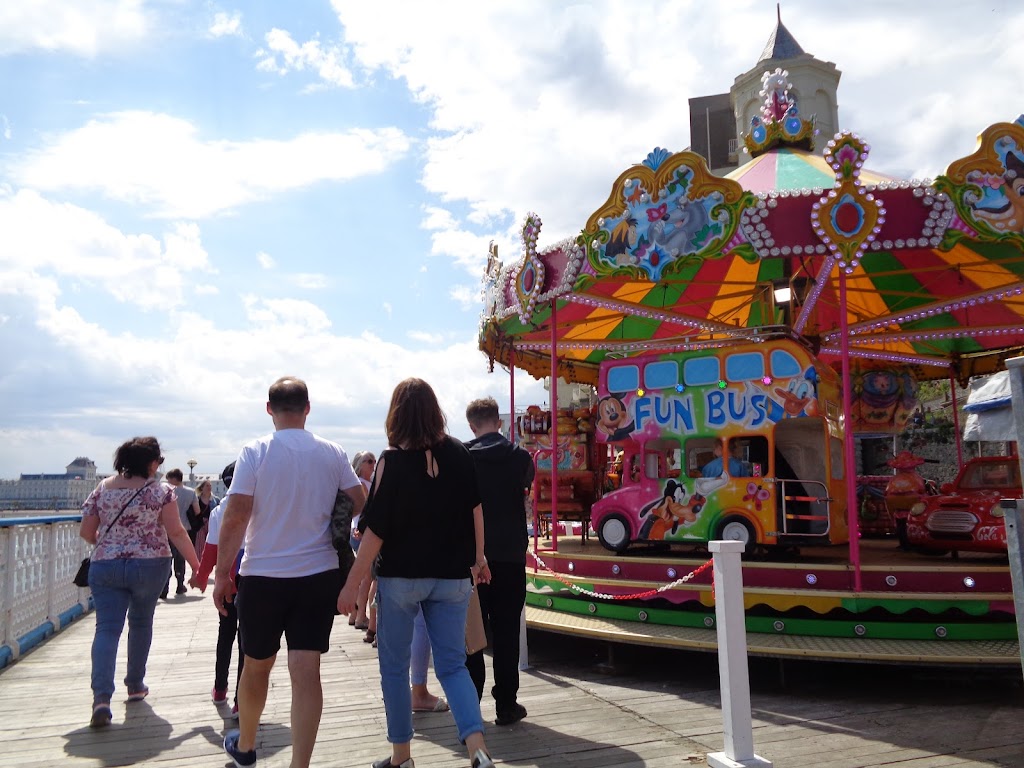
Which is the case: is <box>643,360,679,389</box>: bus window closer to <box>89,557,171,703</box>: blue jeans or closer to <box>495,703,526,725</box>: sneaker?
<box>495,703,526,725</box>: sneaker

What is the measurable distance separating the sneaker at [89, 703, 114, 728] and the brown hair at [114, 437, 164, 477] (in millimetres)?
1471

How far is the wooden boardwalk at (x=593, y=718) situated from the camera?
443 cm

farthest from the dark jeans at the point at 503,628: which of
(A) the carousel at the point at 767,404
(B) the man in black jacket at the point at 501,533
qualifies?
(A) the carousel at the point at 767,404

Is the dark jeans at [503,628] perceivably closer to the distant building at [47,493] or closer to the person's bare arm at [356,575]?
the person's bare arm at [356,575]

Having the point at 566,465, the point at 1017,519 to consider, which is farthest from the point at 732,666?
the point at 566,465

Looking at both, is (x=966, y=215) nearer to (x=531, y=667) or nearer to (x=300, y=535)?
(x=531, y=667)

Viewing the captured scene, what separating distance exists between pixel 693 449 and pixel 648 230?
2394 mm

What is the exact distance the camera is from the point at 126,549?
5.21 meters

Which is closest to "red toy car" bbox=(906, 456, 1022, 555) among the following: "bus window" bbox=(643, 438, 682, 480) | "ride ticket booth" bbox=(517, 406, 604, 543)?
"bus window" bbox=(643, 438, 682, 480)

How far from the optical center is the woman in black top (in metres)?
3.73

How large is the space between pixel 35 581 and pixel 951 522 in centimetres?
964

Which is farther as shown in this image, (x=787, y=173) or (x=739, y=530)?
(x=787, y=173)

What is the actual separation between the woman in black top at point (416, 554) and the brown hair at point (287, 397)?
441 millimetres

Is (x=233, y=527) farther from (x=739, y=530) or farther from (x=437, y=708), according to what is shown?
(x=739, y=530)
